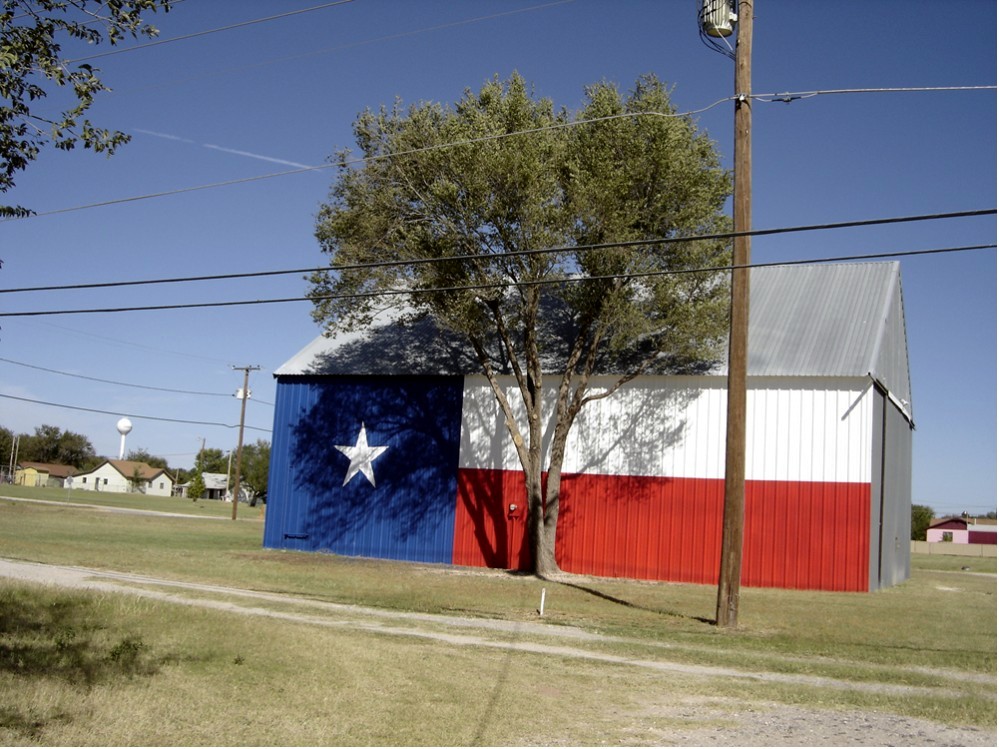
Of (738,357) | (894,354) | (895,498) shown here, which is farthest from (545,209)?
(895,498)

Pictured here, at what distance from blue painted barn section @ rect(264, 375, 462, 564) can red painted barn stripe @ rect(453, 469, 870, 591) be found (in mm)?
1156

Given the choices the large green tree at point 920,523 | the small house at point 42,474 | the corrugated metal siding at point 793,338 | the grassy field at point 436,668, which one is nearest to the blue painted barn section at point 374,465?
the corrugated metal siding at point 793,338

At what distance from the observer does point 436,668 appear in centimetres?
1217

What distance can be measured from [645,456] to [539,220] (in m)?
8.21

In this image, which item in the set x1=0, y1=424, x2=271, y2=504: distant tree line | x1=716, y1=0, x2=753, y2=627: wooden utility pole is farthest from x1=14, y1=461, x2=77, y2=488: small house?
x1=716, y1=0, x2=753, y2=627: wooden utility pole

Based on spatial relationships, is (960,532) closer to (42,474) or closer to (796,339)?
(796,339)

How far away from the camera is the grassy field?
9141mm

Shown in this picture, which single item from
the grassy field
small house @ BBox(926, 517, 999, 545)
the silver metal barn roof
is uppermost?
the silver metal barn roof

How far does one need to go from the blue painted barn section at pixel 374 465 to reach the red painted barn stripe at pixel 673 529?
1.16m

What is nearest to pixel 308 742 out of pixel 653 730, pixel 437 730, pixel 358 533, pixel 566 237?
pixel 437 730

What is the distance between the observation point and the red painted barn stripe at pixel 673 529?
26.1m

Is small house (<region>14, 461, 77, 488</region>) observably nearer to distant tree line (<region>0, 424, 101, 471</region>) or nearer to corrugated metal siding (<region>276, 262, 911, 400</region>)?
distant tree line (<region>0, 424, 101, 471</region>)

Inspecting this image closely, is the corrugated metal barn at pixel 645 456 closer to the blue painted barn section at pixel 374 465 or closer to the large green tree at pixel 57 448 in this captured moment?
the blue painted barn section at pixel 374 465

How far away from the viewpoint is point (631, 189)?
2403 centimetres
